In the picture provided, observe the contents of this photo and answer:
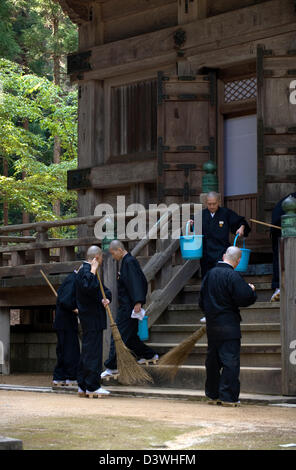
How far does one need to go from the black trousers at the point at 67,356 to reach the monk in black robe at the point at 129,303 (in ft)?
3.07

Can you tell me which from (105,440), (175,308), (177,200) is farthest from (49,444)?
(177,200)

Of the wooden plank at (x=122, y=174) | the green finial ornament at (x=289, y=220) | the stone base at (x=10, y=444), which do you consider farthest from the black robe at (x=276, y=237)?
the stone base at (x=10, y=444)

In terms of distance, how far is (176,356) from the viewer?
32.6 feet

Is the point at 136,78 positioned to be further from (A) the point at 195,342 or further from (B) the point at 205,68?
(A) the point at 195,342

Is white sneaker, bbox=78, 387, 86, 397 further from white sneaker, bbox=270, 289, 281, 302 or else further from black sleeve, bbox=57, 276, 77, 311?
white sneaker, bbox=270, 289, 281, 302

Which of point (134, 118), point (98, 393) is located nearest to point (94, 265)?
point (98, 393)

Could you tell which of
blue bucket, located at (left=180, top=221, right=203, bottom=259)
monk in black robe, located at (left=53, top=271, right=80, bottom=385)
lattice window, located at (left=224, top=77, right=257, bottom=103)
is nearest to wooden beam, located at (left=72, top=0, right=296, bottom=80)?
lattice window, located at (left=224, top=77, right=257, bottom=103)

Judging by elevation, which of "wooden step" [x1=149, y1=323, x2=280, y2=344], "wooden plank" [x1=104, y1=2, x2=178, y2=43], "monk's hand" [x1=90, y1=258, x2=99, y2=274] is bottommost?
"wooden step" [x1=149, y1=323, x2=280, y2=344]

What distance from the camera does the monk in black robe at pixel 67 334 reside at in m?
11.4

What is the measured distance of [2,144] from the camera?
77.7 ft

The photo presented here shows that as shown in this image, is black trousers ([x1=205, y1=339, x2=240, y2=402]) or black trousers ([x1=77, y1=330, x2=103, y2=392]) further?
black trousers ([x1=77, y1=330, x2=103, y2=392])

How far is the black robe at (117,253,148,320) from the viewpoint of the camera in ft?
35.5

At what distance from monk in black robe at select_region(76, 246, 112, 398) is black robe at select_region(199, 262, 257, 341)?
59.1 inches

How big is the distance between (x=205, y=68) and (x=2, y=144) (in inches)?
416
